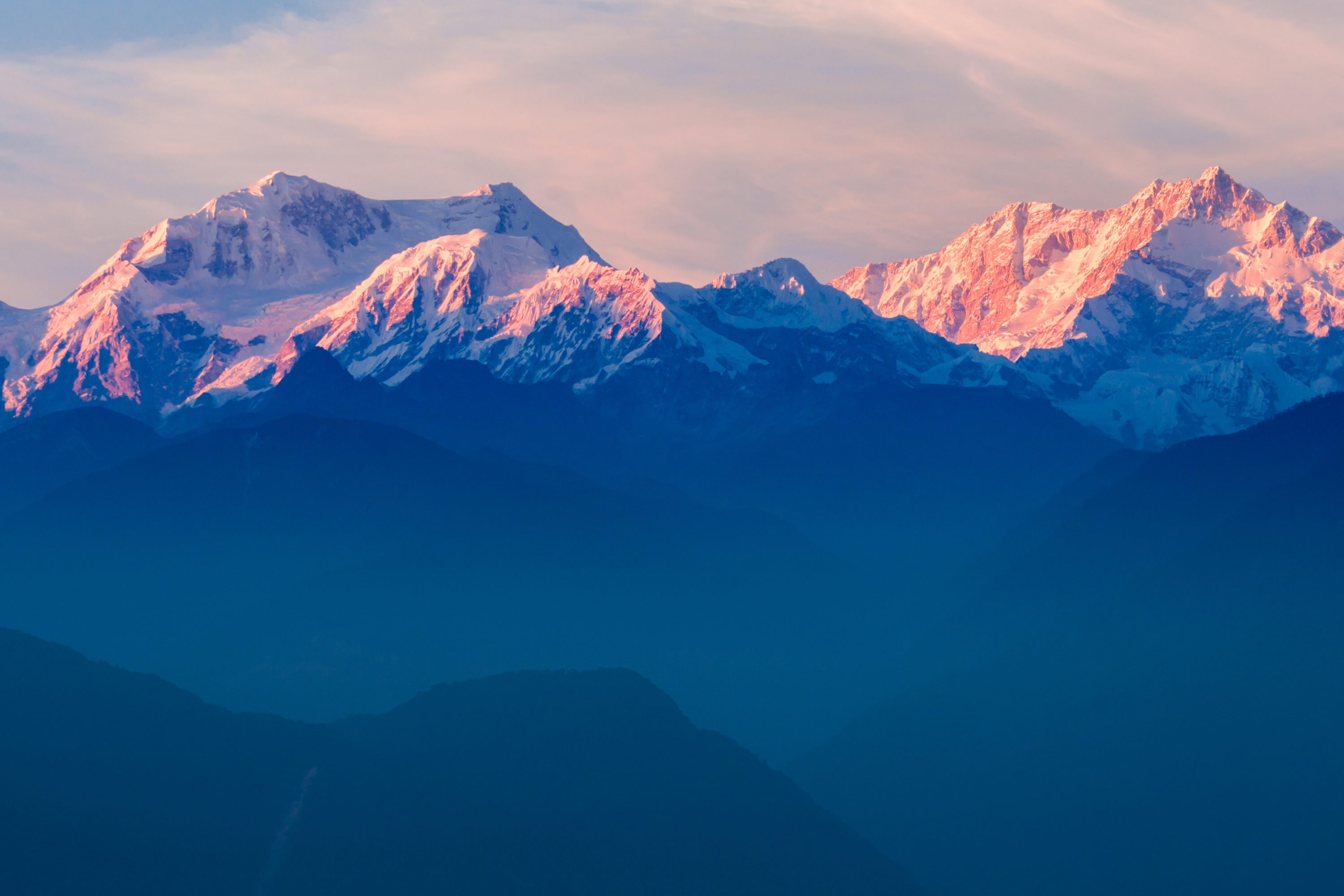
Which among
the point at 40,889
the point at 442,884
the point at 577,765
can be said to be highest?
the point at 577,765

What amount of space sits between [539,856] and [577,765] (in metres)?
15.8

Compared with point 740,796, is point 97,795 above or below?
below

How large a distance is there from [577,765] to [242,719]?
35903 millimetres

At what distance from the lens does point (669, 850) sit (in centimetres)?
17662

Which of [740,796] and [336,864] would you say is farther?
Answer: [740,796]

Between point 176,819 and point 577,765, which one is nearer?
point 176,819

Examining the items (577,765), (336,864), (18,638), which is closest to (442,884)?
(336,864)

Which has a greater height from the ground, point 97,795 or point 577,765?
point 577,765

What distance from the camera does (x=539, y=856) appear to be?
171 m

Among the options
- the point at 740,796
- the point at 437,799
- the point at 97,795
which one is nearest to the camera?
the point at 97,795

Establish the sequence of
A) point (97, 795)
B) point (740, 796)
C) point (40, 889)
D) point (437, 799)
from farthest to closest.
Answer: point (740, 796) < point (437, 799) < point (97, 795) < point (40, 889)

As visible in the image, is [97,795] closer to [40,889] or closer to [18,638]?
[40,889]

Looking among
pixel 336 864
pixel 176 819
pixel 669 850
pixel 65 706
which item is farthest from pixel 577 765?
pixel 65 706

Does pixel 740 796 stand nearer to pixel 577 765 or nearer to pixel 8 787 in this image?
pixel 577 765
